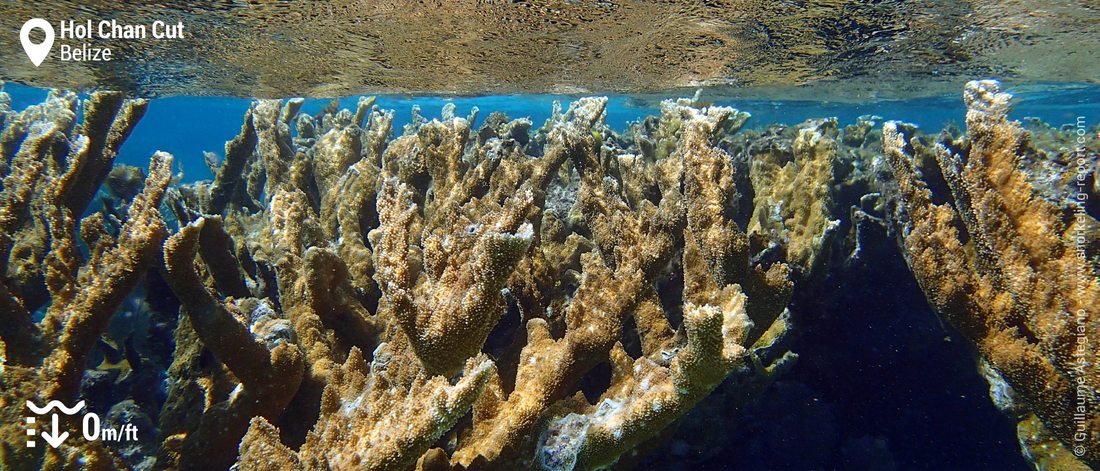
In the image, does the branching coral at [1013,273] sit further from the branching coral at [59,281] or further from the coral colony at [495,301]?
the branching coral at [59,281]

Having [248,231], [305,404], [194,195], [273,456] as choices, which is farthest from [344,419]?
[194,195]

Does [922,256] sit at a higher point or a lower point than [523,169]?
lower

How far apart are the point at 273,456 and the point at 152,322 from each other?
365 centimetres

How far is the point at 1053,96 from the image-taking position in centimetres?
2245

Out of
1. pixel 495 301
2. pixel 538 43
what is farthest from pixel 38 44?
pixel 495 301

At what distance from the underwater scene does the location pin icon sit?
0.24ft

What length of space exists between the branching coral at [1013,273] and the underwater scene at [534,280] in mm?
14

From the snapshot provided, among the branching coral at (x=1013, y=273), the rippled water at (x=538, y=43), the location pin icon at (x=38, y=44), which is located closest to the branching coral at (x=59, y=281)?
the rippled water at (x=538, y=43)

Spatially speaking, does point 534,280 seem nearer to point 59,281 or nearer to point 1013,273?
point 1013,273

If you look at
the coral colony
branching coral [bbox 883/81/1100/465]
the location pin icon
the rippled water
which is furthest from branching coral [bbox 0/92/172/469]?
branching coral [bbox 883/81/1100/465]

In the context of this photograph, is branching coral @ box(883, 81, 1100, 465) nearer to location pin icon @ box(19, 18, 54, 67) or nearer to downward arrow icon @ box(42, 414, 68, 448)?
downward arrow icon @ box(42, 414, 68, 448)

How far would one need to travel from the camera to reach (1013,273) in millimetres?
2234

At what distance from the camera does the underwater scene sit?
6.95 feet

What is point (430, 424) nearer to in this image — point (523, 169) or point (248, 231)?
point (523, 169)
